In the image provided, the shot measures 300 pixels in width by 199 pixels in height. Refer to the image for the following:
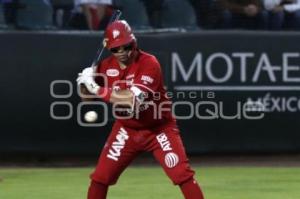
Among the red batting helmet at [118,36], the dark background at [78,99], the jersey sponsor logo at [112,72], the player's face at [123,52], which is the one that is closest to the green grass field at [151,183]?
the dark background at [78,99]

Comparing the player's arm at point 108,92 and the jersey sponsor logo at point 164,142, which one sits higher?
the player's arm at point 108,92

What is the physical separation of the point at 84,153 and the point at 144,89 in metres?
4.99

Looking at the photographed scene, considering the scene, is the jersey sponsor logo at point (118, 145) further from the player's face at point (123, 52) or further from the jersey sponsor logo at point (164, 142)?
the player's face at point (123, 52)

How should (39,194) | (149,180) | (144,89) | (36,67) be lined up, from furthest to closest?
(36,67) < (149,180) < (39,194) < (144,89)

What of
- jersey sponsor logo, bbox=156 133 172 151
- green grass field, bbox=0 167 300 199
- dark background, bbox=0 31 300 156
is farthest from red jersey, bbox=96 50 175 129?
dark background, bbox=0 31 300 156

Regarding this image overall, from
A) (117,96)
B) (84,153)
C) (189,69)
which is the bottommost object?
(84,153)

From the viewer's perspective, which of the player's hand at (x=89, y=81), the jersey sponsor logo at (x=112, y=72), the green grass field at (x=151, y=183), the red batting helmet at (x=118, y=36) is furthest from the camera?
the green grass field at (x=151, y=183)

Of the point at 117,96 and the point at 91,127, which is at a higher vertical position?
the point at 117,96

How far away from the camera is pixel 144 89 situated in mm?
7172

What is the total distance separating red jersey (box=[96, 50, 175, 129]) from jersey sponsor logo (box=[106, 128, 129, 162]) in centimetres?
8

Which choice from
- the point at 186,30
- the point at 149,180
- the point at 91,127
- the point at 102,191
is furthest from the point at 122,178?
the point at 102,191

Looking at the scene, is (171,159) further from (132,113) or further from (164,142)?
(132,113)

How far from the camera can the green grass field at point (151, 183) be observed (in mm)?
9422

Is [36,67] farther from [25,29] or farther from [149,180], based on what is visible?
[149,180]
